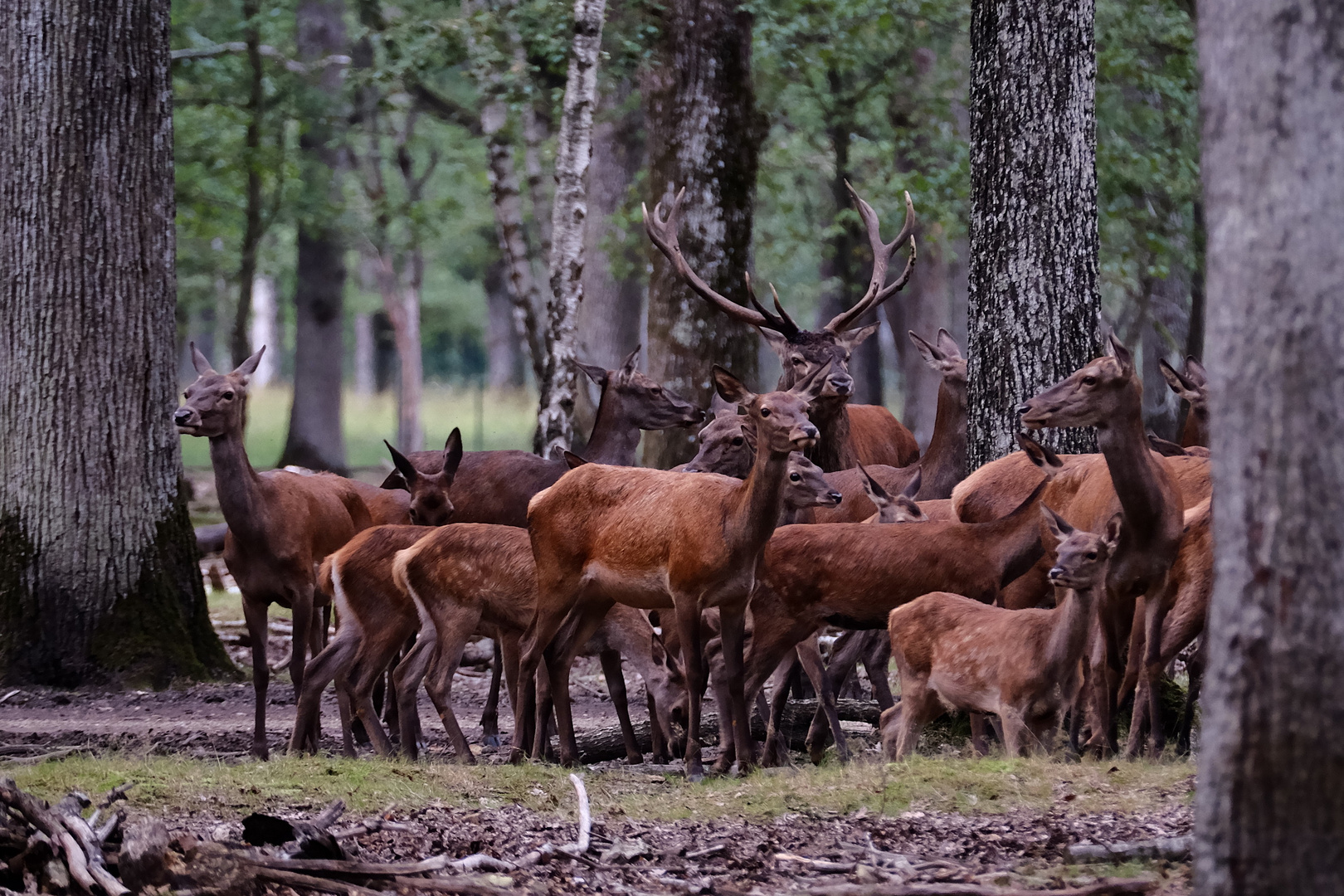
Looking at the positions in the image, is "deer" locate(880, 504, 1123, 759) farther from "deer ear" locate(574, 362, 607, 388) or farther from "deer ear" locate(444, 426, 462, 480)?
"deer ear" locate(574, 362, 607, 388)

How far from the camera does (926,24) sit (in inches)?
843

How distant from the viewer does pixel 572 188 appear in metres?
12.1

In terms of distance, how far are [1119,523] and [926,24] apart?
50.7ft

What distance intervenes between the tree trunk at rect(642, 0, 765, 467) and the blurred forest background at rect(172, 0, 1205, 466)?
510 millimetres

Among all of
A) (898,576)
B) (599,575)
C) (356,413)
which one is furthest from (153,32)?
(356,413)

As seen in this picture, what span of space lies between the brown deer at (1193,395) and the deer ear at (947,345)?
1.56 m

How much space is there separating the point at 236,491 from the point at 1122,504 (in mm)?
4605

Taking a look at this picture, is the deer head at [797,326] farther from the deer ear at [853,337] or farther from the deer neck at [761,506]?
the deer neck at [761,506]

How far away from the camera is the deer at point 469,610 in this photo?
8.18 metres

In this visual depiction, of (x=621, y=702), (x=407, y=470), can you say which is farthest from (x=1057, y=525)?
(x=407, y=470)

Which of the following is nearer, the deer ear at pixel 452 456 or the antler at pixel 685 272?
the deer ear at pixel 452 456

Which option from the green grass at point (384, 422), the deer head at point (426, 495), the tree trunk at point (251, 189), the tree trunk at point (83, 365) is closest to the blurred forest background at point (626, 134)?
the tree trunk at point (251, 189)

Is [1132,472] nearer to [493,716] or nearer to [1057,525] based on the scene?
[1057,525]

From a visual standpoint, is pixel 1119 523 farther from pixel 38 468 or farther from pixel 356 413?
pixel 356 413
